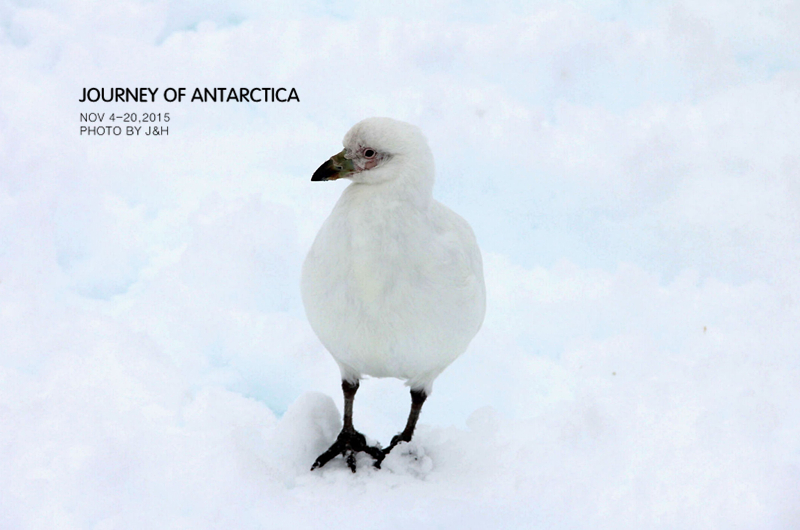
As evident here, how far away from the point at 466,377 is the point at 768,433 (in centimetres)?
158

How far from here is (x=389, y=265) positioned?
8.39 feet

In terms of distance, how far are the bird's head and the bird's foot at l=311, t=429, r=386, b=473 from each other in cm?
113

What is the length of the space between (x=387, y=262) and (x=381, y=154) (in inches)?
16.1

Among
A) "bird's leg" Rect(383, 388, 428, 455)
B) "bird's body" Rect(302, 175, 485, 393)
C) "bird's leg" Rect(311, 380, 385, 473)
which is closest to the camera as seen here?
"bird's body" Rect(302, 175, 485, 393)

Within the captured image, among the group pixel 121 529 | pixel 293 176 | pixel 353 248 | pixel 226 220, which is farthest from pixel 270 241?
pixel 121 529

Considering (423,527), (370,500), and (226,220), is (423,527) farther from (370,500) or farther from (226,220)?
(226,220)

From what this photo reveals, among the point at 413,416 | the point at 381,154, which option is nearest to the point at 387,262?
the point at 381,154

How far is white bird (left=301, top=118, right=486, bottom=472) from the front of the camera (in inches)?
101

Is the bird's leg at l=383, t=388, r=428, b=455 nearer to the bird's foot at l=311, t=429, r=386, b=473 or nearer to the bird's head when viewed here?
the bird's foot at l=311, t=429, r=386, b=473

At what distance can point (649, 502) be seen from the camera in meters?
2.67

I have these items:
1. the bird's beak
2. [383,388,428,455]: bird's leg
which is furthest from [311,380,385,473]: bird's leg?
the bird's beak

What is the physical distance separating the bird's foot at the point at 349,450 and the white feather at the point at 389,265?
1.44ft

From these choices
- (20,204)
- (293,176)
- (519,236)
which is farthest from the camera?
(293,176)

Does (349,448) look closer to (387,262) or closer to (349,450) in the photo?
(349,450)
